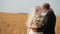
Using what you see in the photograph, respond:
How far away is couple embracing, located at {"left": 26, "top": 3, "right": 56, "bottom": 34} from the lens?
211 cm

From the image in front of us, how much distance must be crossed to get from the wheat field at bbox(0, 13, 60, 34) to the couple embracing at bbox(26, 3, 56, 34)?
1151mm

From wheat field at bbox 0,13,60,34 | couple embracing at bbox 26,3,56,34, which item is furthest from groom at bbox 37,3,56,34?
wheat field at bbox 0,13,60,34

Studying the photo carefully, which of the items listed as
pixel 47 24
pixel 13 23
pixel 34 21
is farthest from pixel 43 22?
pixel 13 23

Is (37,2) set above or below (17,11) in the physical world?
above

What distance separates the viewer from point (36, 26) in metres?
2.15

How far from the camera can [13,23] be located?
11.2 ft

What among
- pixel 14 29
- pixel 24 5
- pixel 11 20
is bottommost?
pixel 14 29

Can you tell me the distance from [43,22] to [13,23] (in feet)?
4.69

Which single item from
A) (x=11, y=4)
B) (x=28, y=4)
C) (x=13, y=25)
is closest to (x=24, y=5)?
(x=28, y=4)

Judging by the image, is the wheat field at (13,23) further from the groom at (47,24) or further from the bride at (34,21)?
the groom at (47,24)

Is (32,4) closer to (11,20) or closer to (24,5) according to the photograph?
(24,5)

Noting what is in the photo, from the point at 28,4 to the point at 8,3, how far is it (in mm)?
484

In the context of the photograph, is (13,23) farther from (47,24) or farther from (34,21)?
(47,24)

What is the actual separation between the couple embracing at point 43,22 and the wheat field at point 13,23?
1.15 metres
